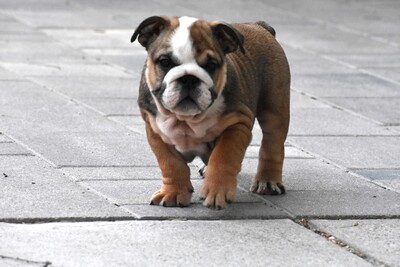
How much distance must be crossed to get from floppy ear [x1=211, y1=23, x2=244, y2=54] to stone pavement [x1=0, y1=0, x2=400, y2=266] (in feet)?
3.36

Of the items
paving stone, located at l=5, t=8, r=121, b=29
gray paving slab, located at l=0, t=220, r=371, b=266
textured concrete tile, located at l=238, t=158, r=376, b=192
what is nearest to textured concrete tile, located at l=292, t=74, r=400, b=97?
textured concrete tile, located at l=238, t=158, r=376, b=192

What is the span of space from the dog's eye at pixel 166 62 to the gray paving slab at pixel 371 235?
4.29 ft

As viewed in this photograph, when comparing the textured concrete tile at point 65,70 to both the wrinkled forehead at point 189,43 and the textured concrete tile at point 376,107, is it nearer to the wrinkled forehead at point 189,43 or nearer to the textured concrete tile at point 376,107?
the textured concrete tile at point 376,107

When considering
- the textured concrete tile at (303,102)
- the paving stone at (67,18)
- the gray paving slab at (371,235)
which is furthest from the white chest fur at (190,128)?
the paving stone at (67,18)

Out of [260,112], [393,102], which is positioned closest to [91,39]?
[393,102]

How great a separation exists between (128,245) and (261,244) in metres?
0.76

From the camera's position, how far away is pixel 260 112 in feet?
24.0

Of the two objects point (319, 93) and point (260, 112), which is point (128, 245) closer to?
point (260, 112)

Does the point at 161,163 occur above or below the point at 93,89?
above

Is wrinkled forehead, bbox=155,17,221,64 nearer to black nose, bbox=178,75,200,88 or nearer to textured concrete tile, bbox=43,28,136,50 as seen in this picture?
black nose, bbox=178,75,200,88

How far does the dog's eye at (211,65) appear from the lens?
252 inches

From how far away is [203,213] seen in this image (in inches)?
257

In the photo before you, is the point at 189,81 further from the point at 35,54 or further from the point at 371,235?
the point at 35,54

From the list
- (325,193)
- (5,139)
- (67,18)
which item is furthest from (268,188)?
(67,18)
